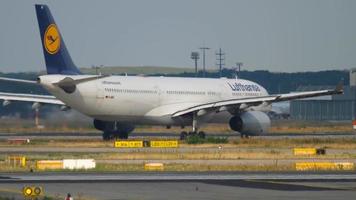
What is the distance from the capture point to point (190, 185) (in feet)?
148

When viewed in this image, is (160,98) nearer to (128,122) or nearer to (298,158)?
(128,122)

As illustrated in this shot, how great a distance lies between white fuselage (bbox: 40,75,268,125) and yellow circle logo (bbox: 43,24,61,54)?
2.48m

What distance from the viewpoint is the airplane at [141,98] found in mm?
84250

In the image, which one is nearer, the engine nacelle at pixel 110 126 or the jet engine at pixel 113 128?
the jet engine at pixel 113 128

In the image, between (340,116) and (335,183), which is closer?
(335,183)

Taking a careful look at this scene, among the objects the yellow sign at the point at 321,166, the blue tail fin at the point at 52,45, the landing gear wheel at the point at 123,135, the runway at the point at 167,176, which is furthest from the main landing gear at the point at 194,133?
the runway at the point at 167,176

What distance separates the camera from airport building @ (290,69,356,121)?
17500 cm

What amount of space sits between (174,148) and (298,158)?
13.3m

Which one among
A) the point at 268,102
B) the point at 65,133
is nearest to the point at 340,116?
the point at 65,133

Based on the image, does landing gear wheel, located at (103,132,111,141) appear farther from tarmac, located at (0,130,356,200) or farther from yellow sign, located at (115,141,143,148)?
tarmac, located at (0,130,356,200)

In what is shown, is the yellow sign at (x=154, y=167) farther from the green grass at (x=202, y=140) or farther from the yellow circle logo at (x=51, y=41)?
the yellow circle logo at (x=51, y=41)

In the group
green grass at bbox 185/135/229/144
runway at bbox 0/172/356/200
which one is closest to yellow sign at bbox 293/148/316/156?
green grass at bbox 185/135/229/144

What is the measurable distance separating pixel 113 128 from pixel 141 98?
14.1ft

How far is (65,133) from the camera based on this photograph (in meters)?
106
